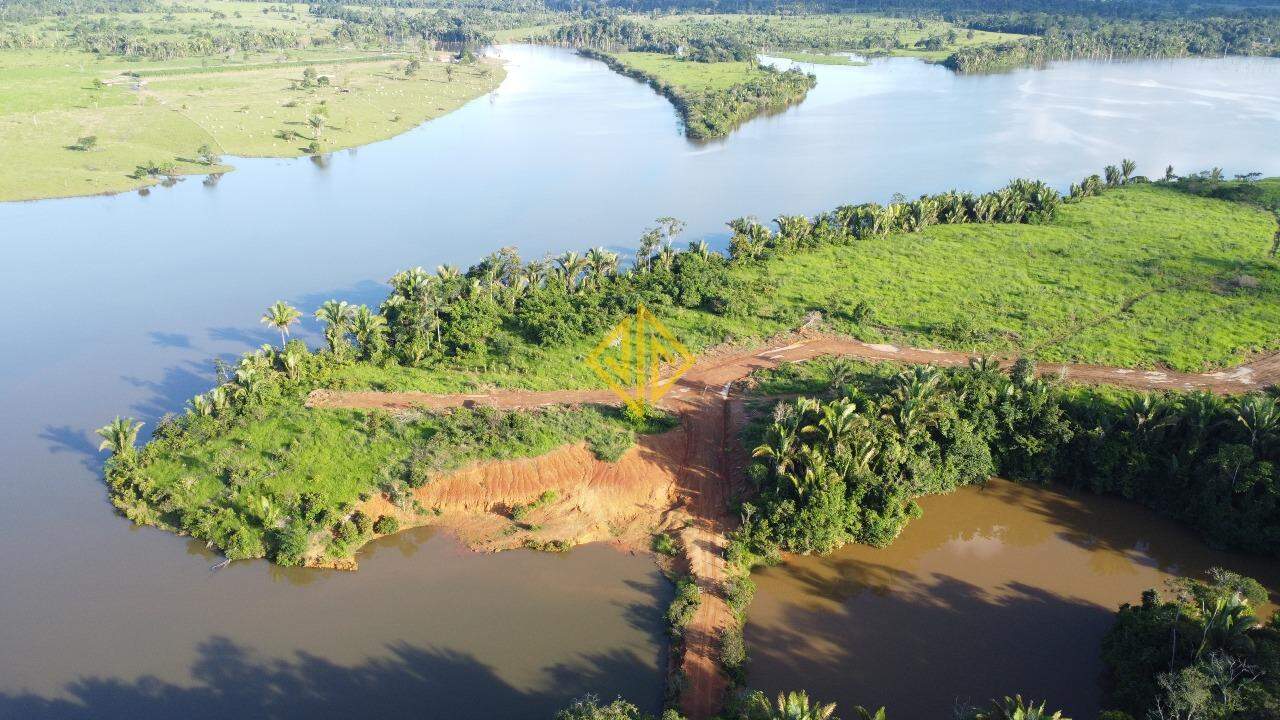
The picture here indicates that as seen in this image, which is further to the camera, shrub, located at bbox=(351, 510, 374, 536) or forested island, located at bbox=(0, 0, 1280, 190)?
forested island, located at bbox=(0, 0, 1280, 190)

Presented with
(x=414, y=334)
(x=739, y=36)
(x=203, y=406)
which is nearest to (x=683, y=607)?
(x=414, y=334)

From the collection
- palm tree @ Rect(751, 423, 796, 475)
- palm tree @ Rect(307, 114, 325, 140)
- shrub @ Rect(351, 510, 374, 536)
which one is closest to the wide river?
shrub @ Rect(351, 510, 374, 536)

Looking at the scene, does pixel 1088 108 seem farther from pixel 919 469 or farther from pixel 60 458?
pixel 60 458

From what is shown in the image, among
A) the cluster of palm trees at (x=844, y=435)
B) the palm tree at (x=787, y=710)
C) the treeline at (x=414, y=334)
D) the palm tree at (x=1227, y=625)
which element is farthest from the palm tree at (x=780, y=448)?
the treeline at (x=414, y=334)

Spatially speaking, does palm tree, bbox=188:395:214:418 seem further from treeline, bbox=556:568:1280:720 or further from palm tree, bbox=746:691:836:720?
palm tree, bbox=746:691:836:720

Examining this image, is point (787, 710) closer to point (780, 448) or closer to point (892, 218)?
point (780, 448)

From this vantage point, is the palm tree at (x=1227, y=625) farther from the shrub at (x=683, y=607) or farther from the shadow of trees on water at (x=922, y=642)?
the shrub at (x=683, y=607)

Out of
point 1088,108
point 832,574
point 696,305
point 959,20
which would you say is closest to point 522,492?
point 832,574
